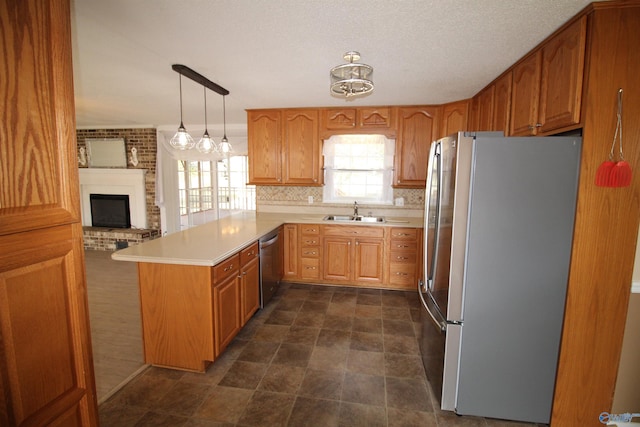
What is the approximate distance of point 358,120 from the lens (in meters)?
3.83

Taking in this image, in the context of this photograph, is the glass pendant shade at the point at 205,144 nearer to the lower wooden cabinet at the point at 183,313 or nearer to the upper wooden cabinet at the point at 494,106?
the lower wooden cabinet at the point at 183,313

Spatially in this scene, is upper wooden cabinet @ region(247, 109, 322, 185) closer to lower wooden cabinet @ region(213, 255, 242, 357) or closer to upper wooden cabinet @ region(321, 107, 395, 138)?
upper wooden cabinet @ region(321, 107, 395, 138)

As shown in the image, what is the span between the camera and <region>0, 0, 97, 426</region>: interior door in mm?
810

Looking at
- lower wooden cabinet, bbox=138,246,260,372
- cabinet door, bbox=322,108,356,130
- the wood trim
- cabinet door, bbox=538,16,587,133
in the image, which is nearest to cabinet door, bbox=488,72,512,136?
cabinet door, bbox=538,16,587,133

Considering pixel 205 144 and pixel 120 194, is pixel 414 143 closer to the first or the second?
pixel 205 144

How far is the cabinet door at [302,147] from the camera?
12.9ft

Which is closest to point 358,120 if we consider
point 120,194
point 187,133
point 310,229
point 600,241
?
point 310,229

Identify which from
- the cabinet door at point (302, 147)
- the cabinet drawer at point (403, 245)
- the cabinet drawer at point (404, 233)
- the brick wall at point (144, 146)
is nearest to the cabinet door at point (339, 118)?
the cabinet door at point (302, 147)

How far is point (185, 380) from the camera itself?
216 centimetres

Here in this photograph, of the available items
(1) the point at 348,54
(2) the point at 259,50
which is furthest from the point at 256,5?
(1) the point at 348,54

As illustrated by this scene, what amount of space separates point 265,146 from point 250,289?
6.70 ft

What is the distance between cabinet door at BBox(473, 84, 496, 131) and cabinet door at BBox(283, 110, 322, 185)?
6.14ft

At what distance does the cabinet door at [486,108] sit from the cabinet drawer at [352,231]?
1.55 m

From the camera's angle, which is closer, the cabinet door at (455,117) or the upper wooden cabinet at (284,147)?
the cabinet door at (455,117)
